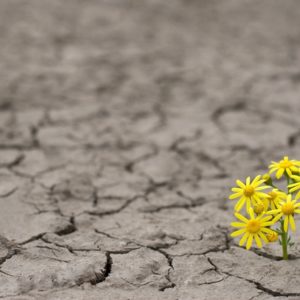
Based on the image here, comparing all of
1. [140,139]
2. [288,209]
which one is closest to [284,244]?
[288,209]

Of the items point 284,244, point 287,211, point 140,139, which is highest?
point 140,139

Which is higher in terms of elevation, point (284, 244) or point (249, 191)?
point (249, 191)

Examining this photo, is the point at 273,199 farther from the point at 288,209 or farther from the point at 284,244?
the point at 284,244

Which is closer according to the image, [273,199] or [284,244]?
[273,199]

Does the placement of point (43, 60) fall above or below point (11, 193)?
above

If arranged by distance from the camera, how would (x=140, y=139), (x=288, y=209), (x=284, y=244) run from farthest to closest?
(x=140, y=139) → (x=284, y=244) → (x=288, y=209)

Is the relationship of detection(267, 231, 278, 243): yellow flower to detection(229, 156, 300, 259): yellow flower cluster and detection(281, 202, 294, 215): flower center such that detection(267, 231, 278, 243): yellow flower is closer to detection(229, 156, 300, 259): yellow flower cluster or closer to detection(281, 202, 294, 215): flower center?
detection(229, 156, 300, 259): yellow flower cluster

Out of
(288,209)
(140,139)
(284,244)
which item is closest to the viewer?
(288,209)

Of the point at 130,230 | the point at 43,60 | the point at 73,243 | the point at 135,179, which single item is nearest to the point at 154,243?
the point at 130,230

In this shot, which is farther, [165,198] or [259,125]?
[259,125]

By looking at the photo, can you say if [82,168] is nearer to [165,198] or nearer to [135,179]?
[135,179]
